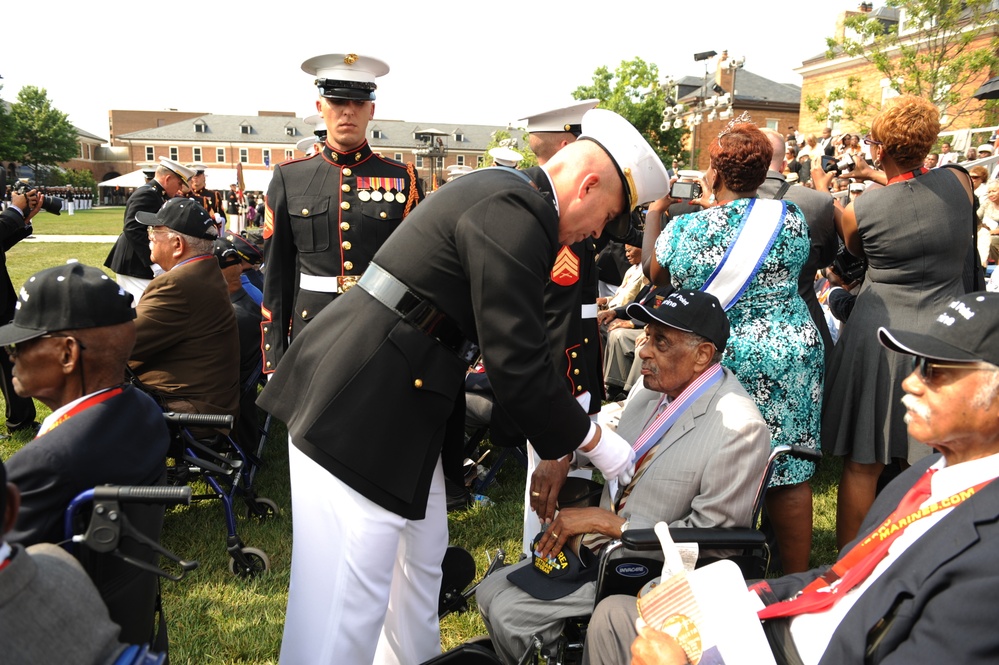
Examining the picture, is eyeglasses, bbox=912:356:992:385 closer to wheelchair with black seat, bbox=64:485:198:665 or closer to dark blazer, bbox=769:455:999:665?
dark blazer, bbox=769:455:999:665

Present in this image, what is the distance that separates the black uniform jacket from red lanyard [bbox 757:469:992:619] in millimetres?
2671

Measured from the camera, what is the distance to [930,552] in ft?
5.58

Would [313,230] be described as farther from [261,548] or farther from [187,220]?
[261,548]

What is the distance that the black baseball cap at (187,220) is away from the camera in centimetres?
419

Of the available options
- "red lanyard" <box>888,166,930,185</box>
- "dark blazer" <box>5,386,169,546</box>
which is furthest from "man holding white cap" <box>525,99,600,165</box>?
"dark blazer" <box>5,386,169,546</box>

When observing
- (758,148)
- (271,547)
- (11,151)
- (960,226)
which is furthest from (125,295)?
(11,151)

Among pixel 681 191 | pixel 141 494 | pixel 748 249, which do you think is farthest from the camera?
pixel 681 191

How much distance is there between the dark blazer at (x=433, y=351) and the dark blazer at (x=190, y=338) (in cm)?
213

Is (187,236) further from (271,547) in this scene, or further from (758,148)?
(758,148)

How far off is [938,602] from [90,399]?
2244mm

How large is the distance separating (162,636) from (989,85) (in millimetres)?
7636

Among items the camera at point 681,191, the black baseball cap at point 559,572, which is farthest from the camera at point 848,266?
the black baseball cap at point 559,572

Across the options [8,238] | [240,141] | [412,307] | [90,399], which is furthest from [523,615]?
[240,141]

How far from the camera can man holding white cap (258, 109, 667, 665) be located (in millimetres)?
1961
